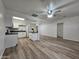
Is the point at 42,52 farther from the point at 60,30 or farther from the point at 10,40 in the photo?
the point at 60,30

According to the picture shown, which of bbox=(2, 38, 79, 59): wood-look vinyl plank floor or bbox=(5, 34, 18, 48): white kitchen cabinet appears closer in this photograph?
bbox=(2, 38, 79, 59): wood-look vinyl plank floor

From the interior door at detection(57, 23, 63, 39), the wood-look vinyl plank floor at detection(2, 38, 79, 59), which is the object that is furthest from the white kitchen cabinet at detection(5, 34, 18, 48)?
the interior door at detection(57, 23, 63, 39)

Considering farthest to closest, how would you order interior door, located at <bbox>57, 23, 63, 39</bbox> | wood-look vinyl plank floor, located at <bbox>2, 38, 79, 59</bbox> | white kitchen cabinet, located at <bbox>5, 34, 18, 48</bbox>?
interior door, located at <bbox>57, 23, 63, 39</bbox> → white kitchen cabinet, located at <bbox>5, 34, 18, 48</bbox> → wood-look vinyl plank floor, located at <bbox>2, 38, 79, 59</bbox>

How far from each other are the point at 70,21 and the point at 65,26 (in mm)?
874

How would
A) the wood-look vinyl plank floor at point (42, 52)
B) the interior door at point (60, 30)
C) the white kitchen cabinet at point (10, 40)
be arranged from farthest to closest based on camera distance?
the interior door at point (60, 30) < the white kitchen cabinet at point (10, 40) < the wood-look vinyl plank floor at point (42, 52)

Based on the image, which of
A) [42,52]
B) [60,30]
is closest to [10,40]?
[42,52]

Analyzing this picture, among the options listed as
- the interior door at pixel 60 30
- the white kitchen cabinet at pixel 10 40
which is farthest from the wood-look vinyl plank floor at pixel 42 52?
the interior door at pixel 60 30

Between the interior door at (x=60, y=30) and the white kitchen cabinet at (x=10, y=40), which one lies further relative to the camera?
the interior door at (x=60, y=30)

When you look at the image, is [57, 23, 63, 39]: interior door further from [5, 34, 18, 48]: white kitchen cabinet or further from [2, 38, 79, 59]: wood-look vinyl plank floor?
[5, 34, 18, 48]: white kitchen cabinet

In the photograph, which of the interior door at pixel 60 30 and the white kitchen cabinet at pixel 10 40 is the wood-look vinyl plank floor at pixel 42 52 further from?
the interior door at pixel 60 30

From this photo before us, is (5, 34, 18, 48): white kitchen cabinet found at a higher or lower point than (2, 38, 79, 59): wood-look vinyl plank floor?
higher

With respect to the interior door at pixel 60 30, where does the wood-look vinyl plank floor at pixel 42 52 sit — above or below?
below

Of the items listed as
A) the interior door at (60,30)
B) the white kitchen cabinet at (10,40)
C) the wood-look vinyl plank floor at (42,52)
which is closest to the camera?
the wood-look vinyl plank floor at (42,52)

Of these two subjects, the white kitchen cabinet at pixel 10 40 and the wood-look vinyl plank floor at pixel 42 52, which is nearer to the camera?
the wood-look vinyl plank floor at pixel 42 52
